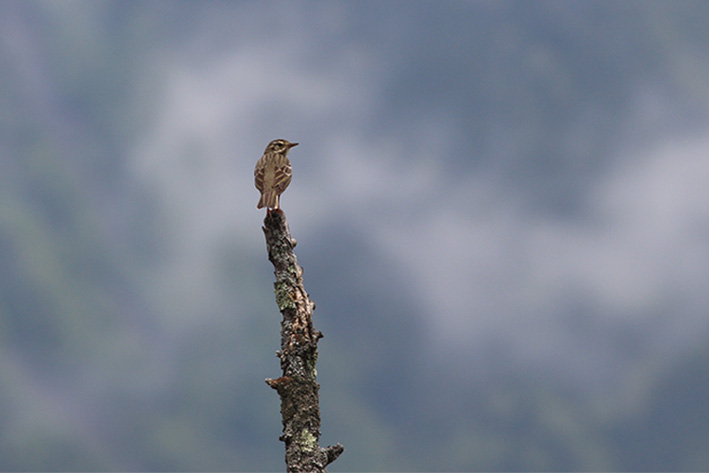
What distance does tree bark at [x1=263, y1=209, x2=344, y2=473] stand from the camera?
873cm

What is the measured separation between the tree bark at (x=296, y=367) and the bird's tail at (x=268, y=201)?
1.29ft

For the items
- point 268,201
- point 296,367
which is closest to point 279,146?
point 268,201

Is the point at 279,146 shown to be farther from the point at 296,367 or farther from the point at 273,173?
the point at 296,367

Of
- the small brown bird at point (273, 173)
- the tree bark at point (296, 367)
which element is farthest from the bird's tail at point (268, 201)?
the tree bark at point (296, 367)

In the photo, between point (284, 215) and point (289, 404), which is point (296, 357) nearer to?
point (289, 404)

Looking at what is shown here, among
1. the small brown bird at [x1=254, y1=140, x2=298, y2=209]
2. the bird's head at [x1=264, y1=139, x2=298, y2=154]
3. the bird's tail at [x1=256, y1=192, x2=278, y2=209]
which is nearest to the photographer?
the bird's tail at [x1=256, y1=192, x2=278, y2=209]

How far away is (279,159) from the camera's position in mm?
11000

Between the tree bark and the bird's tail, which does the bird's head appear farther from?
the tree bark

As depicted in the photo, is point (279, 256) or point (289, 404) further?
point (279, 256)

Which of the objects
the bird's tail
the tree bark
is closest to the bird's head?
the bird's tail

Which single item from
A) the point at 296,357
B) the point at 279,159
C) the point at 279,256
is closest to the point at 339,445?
the point at 296,357

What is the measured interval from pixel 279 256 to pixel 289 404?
Answer: 2.22 metres

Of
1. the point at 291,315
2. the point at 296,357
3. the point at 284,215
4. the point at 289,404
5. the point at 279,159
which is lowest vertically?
the point at 289,404

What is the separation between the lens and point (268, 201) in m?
10.1
